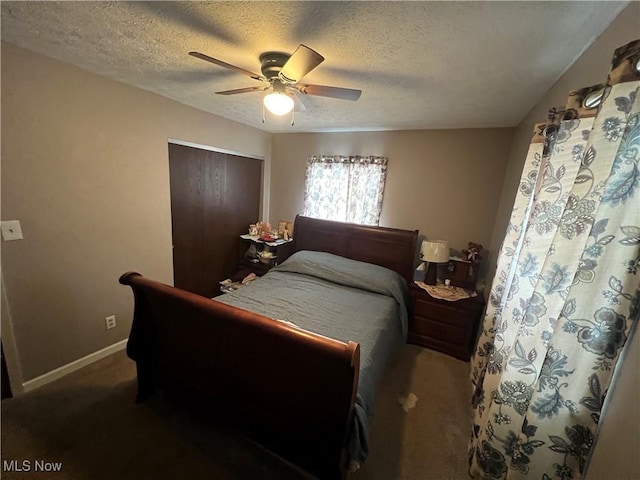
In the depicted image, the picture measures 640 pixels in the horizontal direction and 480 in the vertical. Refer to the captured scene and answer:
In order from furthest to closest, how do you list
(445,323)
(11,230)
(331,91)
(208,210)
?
(208,210) < (445,323) < (11,230) < (331,91)

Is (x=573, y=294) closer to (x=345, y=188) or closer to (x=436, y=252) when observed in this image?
(x=436, y=252)

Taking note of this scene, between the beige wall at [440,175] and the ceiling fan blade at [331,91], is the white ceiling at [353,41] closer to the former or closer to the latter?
the ceiling fan blade at [331,91]

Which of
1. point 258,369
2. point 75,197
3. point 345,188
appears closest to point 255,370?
point 258,369

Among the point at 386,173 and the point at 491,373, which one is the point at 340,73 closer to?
the point at 386,173

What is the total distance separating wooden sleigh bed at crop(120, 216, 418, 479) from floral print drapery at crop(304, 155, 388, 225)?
2.14 meters

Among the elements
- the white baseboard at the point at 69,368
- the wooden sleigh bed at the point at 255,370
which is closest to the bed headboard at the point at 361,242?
the wooden sleigh bed at the point at 255,370

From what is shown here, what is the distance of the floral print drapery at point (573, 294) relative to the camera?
32.3 inches

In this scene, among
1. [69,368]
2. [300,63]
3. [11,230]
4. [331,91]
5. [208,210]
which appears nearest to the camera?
[300,63]

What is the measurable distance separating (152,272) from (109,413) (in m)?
1.20

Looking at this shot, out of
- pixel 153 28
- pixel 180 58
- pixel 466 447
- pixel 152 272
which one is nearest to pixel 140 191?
pixel 152 272

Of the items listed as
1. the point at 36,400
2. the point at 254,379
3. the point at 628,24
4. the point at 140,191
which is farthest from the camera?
the point at 140,191

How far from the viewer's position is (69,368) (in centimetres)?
201

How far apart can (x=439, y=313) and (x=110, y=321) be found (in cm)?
310

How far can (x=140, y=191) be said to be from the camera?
2250mm
